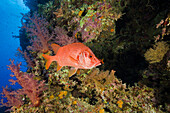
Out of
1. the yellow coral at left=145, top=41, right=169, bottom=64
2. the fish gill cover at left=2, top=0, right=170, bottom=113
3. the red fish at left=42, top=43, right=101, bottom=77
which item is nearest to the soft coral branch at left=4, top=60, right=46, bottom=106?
the fish gill cover at left=2, top=0, right=170, bottom=113

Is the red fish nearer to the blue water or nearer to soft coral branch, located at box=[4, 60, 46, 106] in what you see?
soft coral branch, located at box=[4, 60, 46, 106]

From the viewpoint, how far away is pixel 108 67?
496 centimetres

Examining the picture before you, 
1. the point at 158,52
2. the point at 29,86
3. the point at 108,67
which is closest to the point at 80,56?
the point at 29,86

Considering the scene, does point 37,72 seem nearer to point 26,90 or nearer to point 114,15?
point 26,90

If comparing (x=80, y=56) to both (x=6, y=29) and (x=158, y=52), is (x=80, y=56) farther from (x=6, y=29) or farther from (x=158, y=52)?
(x=6, y=29)

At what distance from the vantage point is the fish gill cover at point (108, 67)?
3.11m

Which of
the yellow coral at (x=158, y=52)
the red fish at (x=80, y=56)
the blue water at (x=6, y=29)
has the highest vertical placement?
the blue water at (x=6, y=29)

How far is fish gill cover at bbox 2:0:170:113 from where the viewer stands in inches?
123

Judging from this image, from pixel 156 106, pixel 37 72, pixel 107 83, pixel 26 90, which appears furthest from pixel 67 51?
pixel 156 106

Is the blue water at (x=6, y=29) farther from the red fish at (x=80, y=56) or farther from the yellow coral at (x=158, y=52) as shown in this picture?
the yellow coral at (x=158, y=52)

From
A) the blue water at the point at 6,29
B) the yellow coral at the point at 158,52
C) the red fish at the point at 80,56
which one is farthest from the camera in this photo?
the blue water at the point at 6,29

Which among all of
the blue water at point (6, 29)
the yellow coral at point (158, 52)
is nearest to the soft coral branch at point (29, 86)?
the yellow coral at point (158, 52)

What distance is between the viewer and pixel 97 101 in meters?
3.30

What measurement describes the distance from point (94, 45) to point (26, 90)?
3.52 metres
